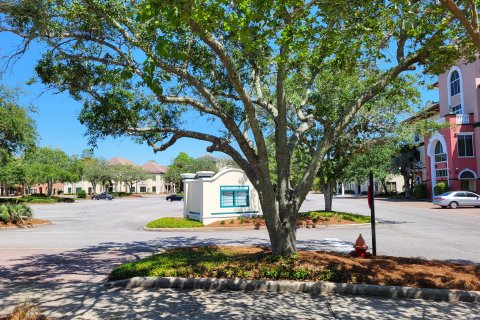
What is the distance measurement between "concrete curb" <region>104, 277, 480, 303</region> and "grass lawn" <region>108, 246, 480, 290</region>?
0.25 metres

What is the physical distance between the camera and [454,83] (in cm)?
4278

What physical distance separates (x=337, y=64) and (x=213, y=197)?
1255 cm

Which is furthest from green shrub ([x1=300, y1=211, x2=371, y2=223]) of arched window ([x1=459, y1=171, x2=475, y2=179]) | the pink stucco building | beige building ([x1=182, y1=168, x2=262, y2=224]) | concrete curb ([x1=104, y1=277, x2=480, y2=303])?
arched window ([x1=459, y1=171, x2=475, y2=179])

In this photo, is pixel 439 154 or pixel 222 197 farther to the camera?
pixel 439 154

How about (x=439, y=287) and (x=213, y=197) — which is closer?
(x=439, y=287)

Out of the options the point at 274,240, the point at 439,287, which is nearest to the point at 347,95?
the point at 274,240

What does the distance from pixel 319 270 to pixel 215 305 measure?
7.35 feet

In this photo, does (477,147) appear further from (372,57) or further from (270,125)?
(372,57)

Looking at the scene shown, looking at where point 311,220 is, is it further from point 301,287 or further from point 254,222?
point 301,287

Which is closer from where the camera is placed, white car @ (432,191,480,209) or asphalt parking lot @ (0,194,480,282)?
asphalt parking lot @ (0,194,480,282)

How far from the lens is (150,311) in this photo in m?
5.94

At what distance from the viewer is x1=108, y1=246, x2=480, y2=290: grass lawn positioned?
7023mm

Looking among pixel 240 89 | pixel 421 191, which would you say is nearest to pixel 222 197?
pixel 240 89

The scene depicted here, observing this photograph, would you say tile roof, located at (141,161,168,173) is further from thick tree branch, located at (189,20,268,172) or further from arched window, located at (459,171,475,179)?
thick tree branch, located at (189,20,268,172)
